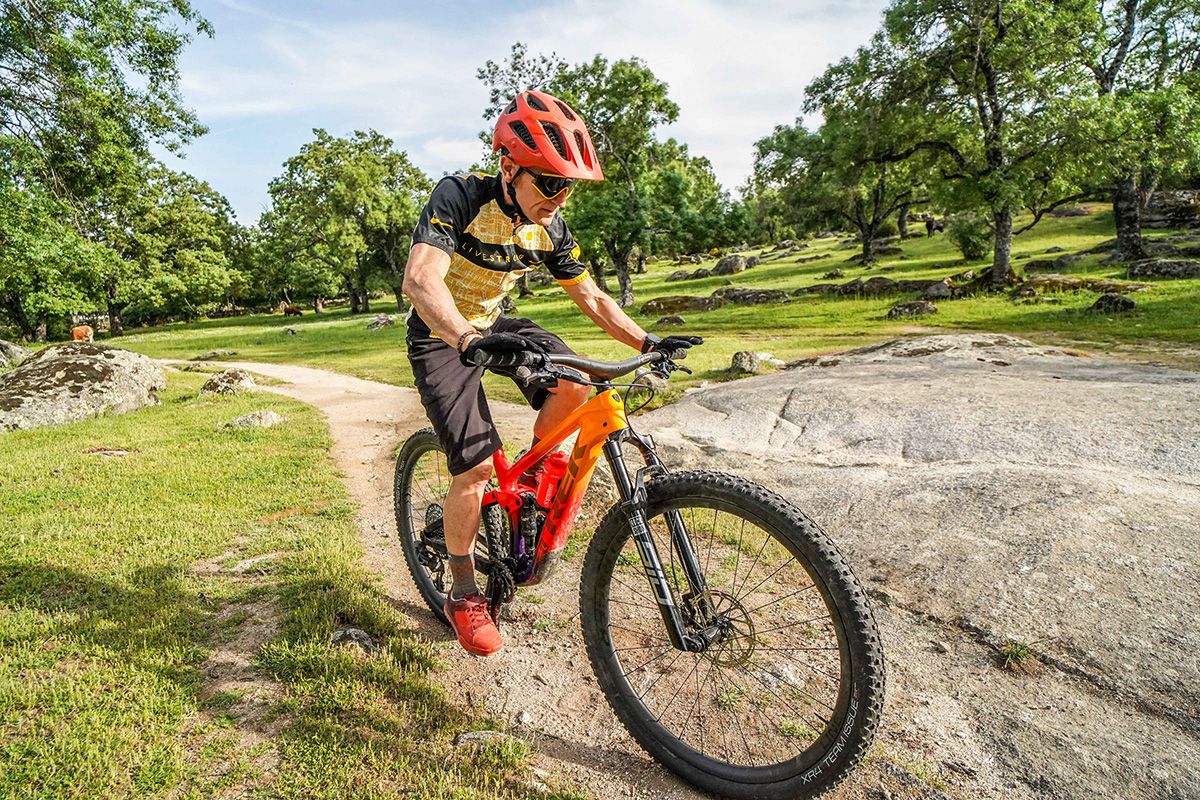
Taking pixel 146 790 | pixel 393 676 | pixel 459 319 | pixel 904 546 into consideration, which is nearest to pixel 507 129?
pixel 459 319

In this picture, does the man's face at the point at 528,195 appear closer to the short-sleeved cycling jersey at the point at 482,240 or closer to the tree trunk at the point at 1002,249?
the short-sleeved cycling jersey at the point at 482,240

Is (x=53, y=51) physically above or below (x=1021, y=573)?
above

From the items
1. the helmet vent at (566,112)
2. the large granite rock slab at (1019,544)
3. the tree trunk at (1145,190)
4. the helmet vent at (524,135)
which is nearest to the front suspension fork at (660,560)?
the large granite rock slab at (1019,544)

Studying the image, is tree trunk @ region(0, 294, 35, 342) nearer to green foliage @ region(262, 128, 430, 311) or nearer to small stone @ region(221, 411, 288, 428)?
green foliage @ region(262, 128, 430, 311)

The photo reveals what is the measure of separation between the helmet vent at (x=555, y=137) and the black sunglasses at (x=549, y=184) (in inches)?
5.7

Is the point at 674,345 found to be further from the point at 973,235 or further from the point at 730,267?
the point at 730,267

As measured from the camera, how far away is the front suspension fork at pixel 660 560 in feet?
9.36

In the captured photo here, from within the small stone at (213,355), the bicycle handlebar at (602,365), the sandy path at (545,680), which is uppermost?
the bicycle handlebar at (602,365)

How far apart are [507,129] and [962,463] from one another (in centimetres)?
568

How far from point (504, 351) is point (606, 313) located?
1370 mm

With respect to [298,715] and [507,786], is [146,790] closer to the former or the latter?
[298,715]

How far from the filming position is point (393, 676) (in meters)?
3.65

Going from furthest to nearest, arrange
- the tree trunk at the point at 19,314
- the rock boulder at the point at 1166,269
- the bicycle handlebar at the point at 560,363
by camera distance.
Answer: the tree trunk at the point at 19,314, the rock boulder at the point at 1166,269, the bicycle handlebar at the point at 560,363

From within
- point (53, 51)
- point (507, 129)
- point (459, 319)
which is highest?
point (53, 51)
